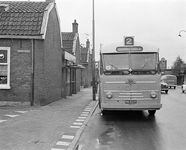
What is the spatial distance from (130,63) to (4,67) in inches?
288

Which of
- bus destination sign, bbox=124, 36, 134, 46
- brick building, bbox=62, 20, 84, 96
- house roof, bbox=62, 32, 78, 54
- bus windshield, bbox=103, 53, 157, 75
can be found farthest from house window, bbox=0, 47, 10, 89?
house roof, bbox=62, 32, 78, 54

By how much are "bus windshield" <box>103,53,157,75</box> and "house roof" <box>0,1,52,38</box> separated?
487 centimetres

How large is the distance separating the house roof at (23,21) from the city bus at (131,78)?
5048mm

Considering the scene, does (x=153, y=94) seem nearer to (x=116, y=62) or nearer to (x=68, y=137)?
(x=116, y=62)

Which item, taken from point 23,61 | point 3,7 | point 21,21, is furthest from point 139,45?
point 3,7

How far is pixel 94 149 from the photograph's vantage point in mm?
5973

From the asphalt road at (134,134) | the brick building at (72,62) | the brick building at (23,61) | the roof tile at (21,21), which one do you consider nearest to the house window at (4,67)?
the brick building at (23,61)

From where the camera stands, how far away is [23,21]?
43.9 feet

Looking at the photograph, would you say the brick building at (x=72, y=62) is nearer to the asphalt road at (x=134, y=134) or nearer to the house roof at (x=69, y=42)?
the house roof at (x=69, y=42)

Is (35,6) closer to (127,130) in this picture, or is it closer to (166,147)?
(127,130)

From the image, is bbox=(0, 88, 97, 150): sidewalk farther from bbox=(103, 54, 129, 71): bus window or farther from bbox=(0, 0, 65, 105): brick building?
bbox=(0, 0, 65, 105): brick building

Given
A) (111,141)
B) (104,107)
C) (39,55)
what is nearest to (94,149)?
(111,141)

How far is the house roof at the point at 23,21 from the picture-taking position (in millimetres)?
12930

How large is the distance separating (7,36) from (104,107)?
6.91m
